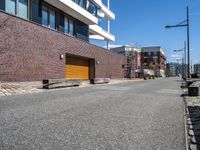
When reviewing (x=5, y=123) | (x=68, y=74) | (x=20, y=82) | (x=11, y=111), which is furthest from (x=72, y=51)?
(x=5, y=123)

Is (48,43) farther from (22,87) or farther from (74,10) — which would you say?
(74,10)

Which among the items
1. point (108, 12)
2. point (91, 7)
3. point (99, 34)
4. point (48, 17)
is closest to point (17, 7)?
point (48, 17)

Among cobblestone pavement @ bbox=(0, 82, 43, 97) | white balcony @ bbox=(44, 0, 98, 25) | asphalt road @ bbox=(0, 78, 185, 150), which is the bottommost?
asphalt road @ bbox=(0, 78, 185, 150)

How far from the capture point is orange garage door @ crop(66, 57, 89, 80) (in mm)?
29005

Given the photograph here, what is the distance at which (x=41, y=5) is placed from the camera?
25359 millimetres

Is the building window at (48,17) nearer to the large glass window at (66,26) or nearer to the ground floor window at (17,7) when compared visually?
the large glass window at (66,26)

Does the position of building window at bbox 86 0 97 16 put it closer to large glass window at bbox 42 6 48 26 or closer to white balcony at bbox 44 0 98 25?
white balcony at bbox 44 0 98 25

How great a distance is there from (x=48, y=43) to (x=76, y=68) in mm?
8223

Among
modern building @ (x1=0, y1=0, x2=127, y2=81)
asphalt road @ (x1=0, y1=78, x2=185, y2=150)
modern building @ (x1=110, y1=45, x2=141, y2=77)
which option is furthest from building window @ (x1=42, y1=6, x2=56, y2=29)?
modern building @ (x1=110, y1=45, x2=141, y2=77)

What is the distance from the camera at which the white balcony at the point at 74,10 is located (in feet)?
89.1

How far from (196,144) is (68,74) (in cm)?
2378

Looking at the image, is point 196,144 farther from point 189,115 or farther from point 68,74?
point 68,74

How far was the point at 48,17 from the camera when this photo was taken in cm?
2686

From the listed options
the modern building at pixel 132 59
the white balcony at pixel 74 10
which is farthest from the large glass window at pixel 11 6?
the modern building at pixel 132 59
